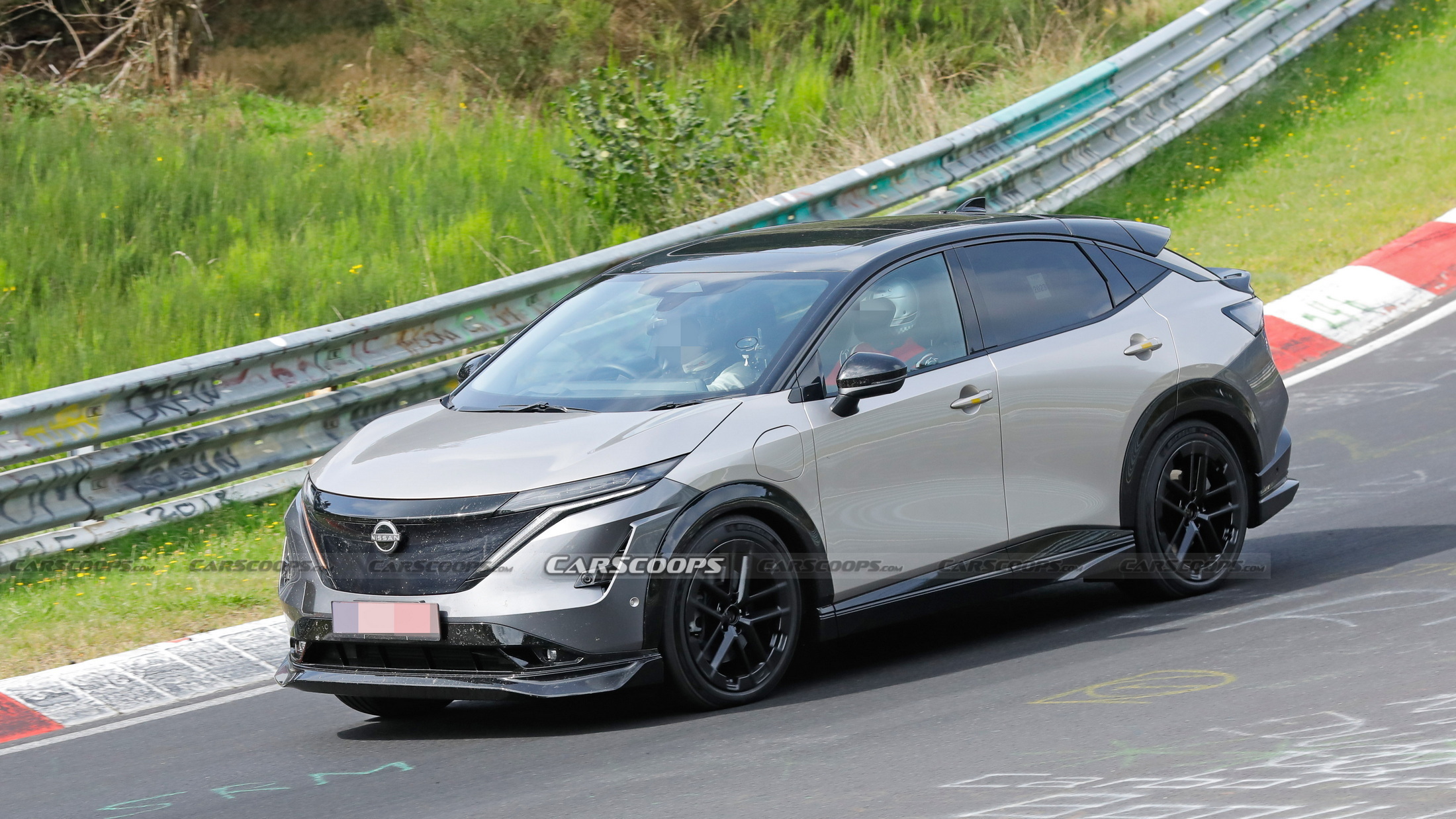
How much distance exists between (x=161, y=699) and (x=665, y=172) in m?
7.14

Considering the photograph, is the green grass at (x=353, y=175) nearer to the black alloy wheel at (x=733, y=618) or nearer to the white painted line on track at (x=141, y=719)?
the white painted line on track at (x=141, y=719)

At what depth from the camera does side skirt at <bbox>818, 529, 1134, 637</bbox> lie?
600cm

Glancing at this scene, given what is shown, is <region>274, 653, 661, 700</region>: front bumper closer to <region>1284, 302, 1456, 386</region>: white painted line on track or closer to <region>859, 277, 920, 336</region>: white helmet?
<region>859, 277, 920, 336</region>: white helmet

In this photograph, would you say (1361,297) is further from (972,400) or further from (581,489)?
(581,489)

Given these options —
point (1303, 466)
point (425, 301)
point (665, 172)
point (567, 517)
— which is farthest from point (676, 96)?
point (567, 517)

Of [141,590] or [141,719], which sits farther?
[141,590]

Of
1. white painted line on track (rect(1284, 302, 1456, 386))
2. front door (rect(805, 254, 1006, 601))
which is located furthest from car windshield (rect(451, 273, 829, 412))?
white painted line on track (rect(1284, 302, 1456, 386))

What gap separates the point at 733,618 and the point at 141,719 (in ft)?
7.96

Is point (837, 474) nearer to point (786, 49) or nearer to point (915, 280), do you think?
point (915, 280)

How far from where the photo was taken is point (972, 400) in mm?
6215

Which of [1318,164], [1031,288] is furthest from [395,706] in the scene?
[1318,164]

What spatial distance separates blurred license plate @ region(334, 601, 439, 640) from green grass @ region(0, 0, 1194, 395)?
16.1 feet

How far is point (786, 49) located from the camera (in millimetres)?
16672
